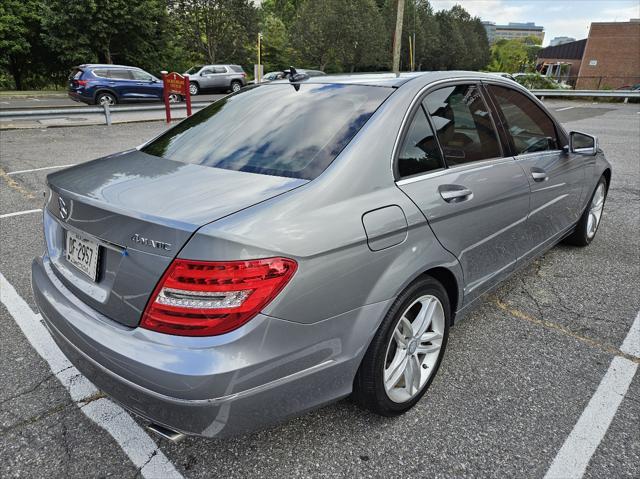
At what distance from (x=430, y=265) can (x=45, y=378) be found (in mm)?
2070

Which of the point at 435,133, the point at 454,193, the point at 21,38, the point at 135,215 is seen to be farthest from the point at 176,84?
the point at 21,38

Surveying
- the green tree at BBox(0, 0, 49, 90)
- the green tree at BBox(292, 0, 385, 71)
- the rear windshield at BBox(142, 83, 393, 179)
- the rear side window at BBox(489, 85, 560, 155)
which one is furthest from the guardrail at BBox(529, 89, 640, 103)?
the green tree at BBox(0, 0, 49, 90)

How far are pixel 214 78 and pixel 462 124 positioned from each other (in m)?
24.8

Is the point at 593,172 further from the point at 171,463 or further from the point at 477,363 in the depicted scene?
the point at 171,463

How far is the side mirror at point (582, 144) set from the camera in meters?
3.45

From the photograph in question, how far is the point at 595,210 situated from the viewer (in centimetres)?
438

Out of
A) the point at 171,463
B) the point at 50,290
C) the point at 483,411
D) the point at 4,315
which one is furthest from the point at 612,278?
the point at 4,315

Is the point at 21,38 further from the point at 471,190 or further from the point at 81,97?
the point at 471,190

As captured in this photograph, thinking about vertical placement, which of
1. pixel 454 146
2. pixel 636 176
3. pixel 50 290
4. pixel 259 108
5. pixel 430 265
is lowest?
pixel 636 176

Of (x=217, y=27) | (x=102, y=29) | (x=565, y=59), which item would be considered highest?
(x=217, y=27)

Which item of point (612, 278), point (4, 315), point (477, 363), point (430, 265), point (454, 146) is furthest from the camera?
point (612, 278)

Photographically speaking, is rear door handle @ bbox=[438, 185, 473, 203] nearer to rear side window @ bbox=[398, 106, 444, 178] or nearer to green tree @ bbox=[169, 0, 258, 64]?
rear side window @ bbox=[398, 106, 444, 178]

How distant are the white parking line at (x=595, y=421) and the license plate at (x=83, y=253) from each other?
2001 millimetres

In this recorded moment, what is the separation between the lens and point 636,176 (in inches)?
300
